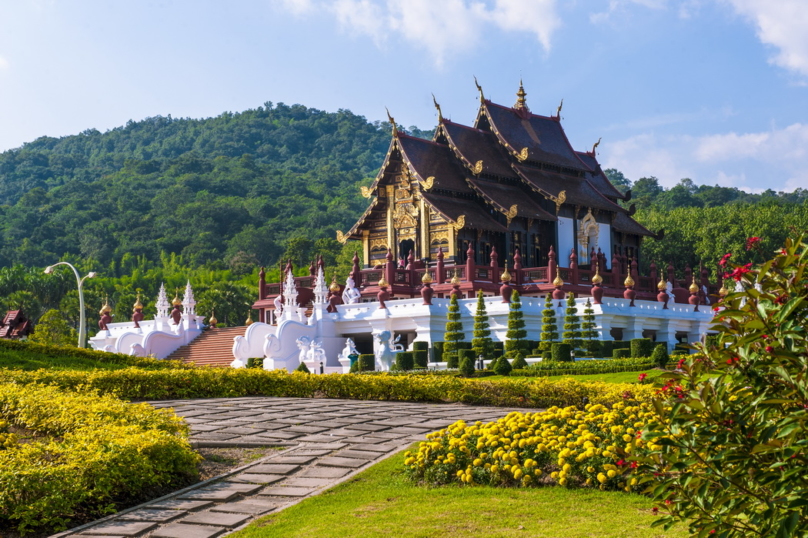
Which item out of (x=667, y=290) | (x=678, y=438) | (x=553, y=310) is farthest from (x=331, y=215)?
(x=678, y=438)

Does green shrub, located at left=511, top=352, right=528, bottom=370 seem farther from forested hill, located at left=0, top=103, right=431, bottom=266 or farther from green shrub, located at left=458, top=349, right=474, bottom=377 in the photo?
forested hill, located at left=0, top=103, right=431, bottom=266

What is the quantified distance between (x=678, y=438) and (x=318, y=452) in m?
7.53

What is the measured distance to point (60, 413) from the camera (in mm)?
12414

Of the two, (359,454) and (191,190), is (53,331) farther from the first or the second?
(191,190)

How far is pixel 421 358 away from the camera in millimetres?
29719

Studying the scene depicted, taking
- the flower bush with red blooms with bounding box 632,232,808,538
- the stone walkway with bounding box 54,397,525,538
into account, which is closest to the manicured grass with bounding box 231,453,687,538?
the stone walkway with bounding box 54,397,525,538

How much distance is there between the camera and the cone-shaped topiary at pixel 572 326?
3042 cm

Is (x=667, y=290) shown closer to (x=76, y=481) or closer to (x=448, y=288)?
(x=448, y=288)

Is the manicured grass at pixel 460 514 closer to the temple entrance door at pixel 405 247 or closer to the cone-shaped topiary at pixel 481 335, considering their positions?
the cone-shaped topiary at pixel 481 335

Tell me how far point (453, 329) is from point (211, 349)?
29.8 ft

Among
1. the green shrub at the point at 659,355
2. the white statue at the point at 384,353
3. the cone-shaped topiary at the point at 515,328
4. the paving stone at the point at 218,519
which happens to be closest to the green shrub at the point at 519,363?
the cone-shaped topiary at the point at 515,328

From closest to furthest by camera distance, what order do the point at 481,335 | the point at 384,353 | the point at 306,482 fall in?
1. the point at 306,482
2. the point at 481,335
3. the point at 384,353

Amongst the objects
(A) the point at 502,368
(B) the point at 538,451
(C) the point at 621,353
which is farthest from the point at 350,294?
(B) the point at 538,451

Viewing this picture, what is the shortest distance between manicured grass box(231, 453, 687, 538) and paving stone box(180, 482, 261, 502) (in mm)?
795
